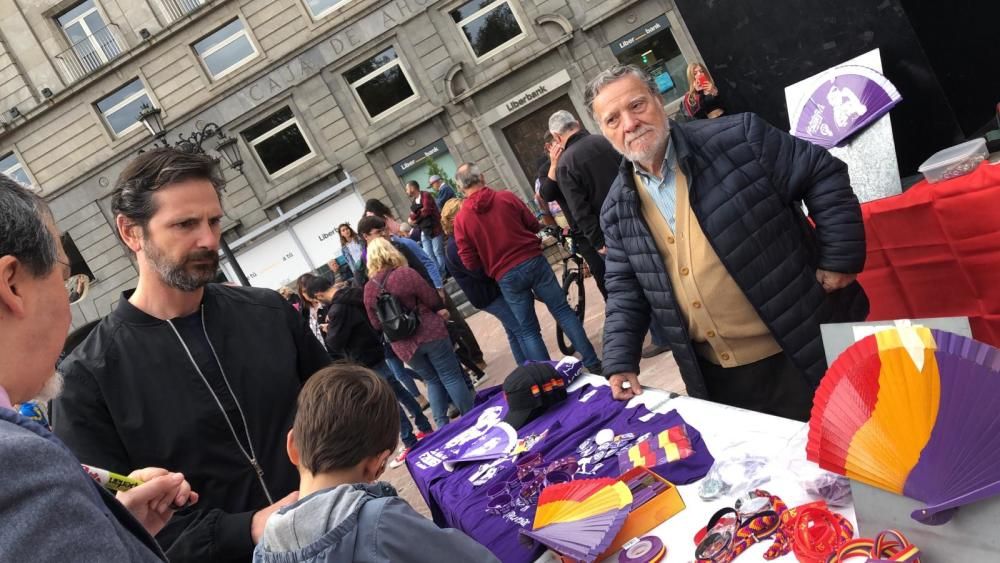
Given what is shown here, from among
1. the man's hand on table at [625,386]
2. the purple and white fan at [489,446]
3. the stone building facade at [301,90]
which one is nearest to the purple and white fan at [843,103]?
the man's hand on table at [625,386]

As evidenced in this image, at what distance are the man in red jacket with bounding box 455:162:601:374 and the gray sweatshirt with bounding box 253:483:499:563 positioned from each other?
12.2ft

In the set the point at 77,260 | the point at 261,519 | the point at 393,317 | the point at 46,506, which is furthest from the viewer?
the point at 77,260

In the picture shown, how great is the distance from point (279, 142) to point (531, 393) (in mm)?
17669

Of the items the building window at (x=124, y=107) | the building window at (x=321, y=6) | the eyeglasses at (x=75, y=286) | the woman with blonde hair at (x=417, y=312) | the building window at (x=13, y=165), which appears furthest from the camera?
the building window at (x=13, y=165)

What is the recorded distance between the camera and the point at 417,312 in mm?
5250

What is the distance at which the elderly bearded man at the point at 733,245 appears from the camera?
234 centimetres

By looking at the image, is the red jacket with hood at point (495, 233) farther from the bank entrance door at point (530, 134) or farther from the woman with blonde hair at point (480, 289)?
the bank entrance door at point (530, 134)

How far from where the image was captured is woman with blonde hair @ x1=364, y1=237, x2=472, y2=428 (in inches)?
205

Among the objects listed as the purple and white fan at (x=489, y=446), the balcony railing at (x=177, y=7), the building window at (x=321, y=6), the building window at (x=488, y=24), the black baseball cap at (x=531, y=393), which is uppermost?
the balcony railing at (x=177, y=7)

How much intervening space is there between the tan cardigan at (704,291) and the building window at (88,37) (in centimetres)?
2035

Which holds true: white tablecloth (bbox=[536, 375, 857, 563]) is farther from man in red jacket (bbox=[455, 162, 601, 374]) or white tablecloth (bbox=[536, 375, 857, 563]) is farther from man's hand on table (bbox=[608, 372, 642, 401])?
man in red jacket (bbox=[455, 162, 601, 374])

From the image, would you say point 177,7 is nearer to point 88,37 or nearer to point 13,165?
point 88,37

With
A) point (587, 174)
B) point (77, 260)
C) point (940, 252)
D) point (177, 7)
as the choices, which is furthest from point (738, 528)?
point (77, 260)

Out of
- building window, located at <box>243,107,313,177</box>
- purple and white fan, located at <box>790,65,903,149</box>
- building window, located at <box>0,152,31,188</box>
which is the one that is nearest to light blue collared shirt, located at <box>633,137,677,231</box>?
purple and white fan, located at <box>790,65,903,149</box>
